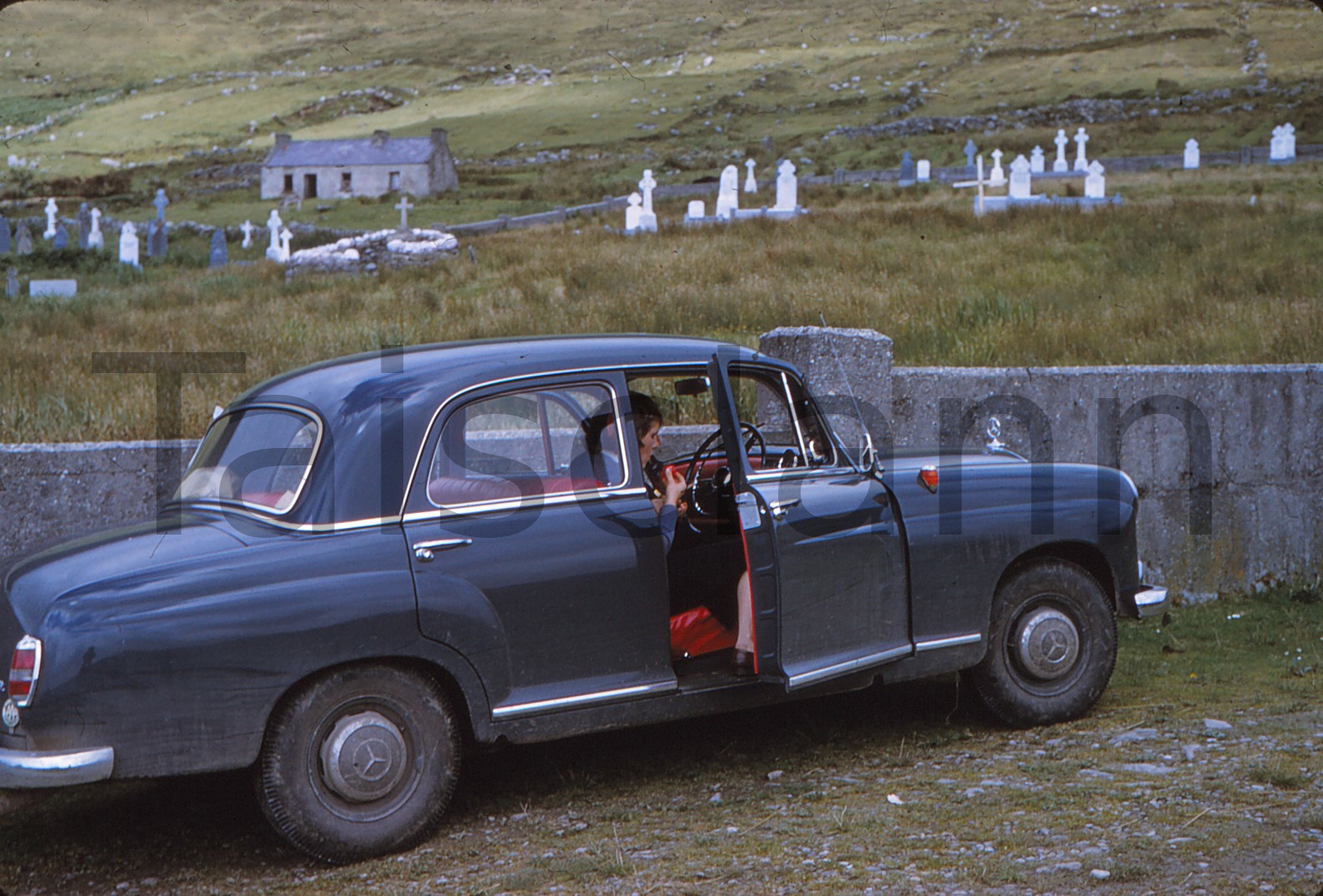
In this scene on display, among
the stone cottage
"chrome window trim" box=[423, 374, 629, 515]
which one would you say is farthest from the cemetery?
the stone cottage

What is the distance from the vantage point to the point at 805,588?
5.47 metres

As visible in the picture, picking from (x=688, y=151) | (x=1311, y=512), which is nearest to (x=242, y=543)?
(x=1311, y=512)

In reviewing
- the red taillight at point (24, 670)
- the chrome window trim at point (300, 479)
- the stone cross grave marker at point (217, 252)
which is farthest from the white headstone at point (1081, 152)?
the red taillight at point (24, 670)

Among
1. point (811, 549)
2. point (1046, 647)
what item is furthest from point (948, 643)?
point (811, 549)

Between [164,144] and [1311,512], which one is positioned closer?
[1311,512]

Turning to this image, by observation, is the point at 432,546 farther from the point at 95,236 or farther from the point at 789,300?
the point at 95,236

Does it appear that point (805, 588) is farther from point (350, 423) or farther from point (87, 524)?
point (87, 524)

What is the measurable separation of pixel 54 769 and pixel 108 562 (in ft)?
2.36

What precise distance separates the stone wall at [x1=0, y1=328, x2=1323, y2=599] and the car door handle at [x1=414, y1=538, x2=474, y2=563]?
3835 mm

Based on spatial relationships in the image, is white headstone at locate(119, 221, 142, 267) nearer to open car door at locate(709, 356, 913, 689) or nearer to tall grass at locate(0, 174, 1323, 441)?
tall grass at locate(0, 174, 1323, 441)

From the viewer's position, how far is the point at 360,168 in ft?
213

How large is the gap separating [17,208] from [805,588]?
53458mm

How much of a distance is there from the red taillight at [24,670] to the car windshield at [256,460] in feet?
3.09

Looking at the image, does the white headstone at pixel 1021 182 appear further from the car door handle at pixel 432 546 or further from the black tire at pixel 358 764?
the black tire at pixel 358 764
